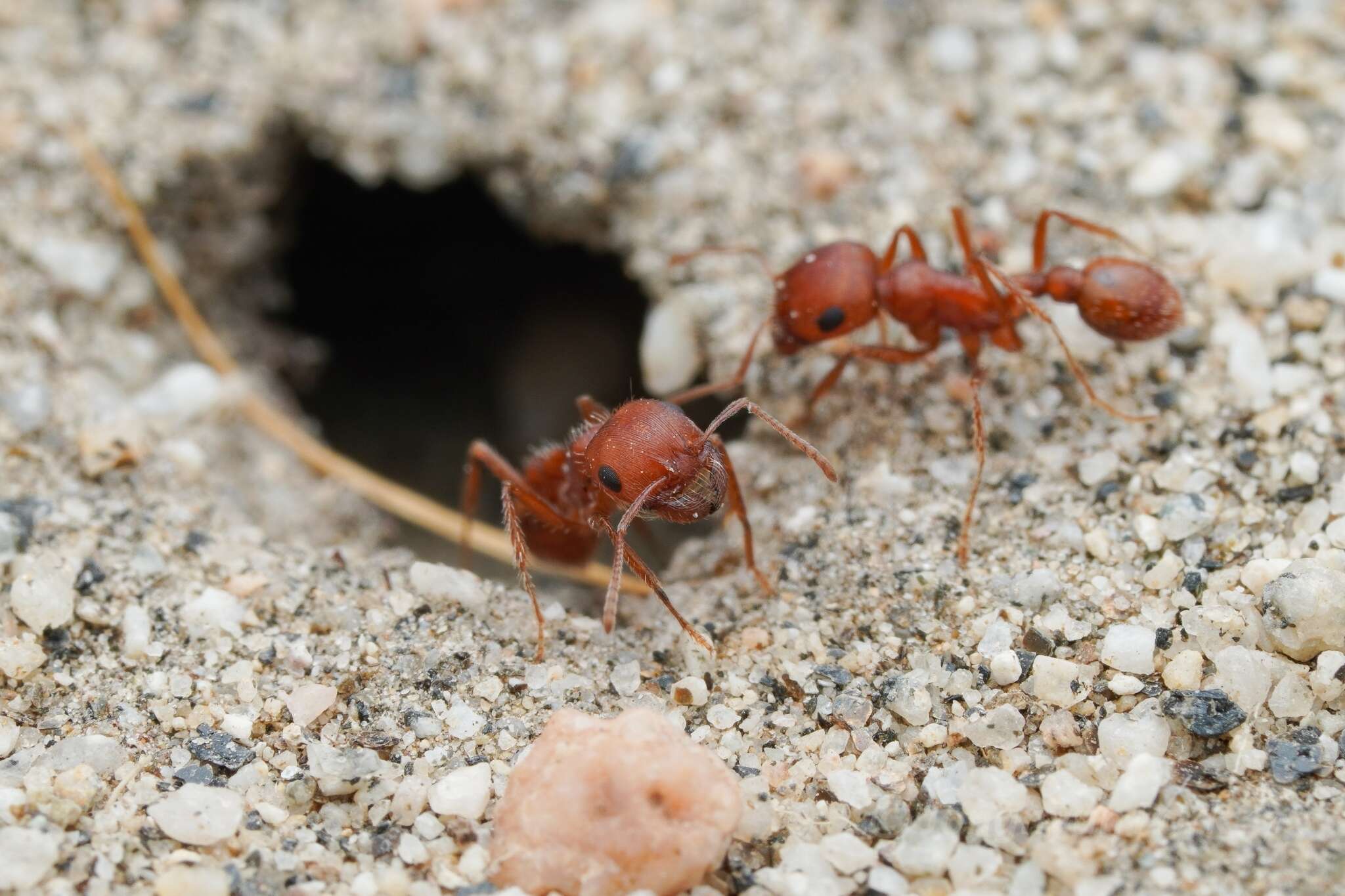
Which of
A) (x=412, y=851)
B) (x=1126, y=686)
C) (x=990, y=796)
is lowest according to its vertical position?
(x=412, y=851)

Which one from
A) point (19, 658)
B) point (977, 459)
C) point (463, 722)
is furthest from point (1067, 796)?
point (19, 658)

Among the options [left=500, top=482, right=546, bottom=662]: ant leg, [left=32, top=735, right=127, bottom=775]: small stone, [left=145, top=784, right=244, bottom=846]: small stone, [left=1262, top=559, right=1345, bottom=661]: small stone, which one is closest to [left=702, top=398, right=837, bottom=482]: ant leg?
[left=500, top=482, right=546, bottom=662]: ant leg

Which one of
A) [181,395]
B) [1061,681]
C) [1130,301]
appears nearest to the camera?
[1061,681]

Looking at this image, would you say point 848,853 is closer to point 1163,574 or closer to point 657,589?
point 657,589

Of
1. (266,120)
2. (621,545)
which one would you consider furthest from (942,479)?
(266,120)

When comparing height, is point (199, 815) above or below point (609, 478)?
below

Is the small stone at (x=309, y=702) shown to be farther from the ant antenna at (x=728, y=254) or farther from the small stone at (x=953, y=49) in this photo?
the small stone at (x=953, y=49)

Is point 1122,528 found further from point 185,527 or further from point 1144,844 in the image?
point 185,527
